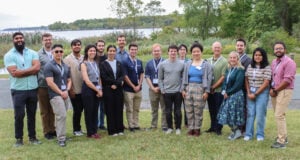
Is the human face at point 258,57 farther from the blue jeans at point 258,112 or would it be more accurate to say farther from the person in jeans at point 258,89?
the blue jeans at point 258,112

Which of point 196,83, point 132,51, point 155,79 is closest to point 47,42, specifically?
point 132,51

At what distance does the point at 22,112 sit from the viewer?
6.25 m

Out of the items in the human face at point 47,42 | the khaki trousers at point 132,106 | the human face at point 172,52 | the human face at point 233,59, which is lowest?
the khaki trousers at point 132,106

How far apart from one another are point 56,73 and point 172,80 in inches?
84.7

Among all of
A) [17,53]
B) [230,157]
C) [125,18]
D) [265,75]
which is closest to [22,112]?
[17,53]

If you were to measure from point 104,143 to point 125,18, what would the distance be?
26.7 meters

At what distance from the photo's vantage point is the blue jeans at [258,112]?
A: 6363 millimetres

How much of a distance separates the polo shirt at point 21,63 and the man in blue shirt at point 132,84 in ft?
5.90

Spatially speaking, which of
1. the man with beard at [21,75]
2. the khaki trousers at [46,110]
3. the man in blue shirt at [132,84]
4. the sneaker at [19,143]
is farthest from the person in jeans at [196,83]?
the sneaker at [19,143]

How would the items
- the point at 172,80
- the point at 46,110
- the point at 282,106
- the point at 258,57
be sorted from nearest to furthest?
the point at 282,106
the point at 258,57
the point at 46,110
the point at 172,80

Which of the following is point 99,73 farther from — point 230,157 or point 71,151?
point 230,157

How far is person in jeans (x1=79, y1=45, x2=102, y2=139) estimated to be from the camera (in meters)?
6.59

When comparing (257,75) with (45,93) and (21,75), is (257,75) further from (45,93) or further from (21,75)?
(21,75)

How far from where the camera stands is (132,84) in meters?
7.25
